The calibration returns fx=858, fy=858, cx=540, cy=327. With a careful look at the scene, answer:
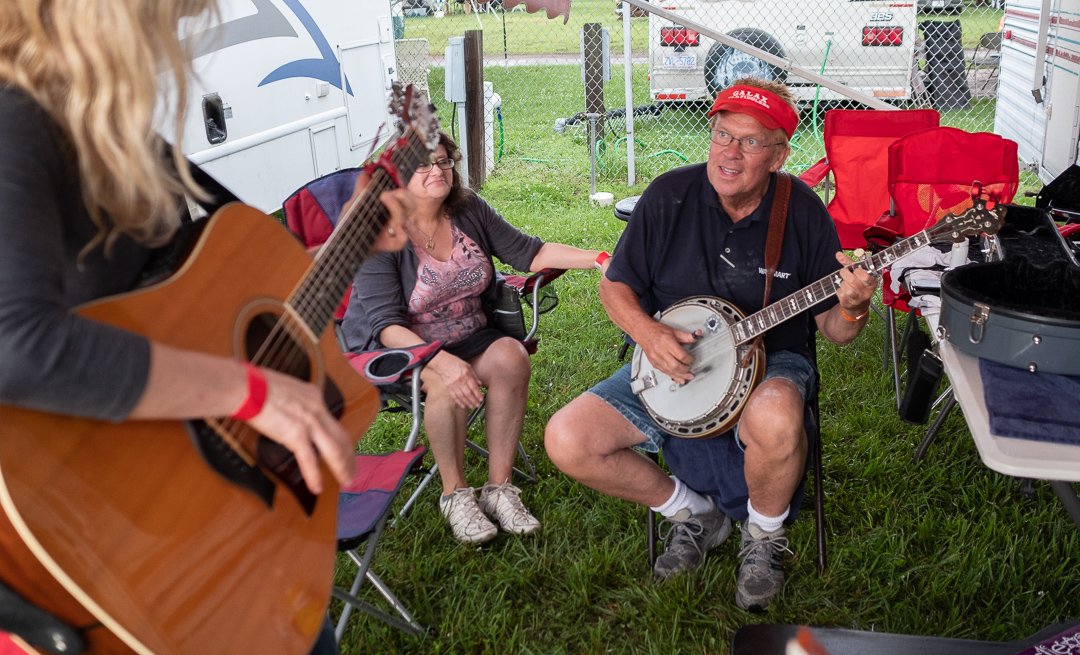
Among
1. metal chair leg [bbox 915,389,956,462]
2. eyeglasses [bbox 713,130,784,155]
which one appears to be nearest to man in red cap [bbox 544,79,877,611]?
eyeglasses [bbox 713,130,784,155]

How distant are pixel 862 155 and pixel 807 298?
2518mm

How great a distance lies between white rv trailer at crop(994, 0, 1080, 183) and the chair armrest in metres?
4.08

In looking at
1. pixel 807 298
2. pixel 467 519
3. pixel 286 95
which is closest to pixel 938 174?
pixel 807 298

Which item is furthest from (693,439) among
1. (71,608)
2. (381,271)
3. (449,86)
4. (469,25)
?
(469,25)

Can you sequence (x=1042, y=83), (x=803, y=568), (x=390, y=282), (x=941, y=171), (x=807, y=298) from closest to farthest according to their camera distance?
(x=807, y=298) → (x=803, y=568) → (x=390, y=282) → (x=941, y=171) → (x=1042, y=83)

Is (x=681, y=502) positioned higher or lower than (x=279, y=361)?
lower

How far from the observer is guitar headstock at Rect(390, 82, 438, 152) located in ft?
5.62

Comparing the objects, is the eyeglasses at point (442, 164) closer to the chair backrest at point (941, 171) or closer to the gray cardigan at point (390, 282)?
the gray cardigan at point (390, 282)

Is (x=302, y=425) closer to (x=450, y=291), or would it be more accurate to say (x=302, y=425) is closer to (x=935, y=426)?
(x=450, y=291)

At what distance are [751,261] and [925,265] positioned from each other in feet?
2.13

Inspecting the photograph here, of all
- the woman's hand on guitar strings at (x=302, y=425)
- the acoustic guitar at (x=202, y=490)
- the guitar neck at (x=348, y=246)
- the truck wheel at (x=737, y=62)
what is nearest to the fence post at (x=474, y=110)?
the truck wheel at (x=737, y=62)

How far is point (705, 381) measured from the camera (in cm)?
259

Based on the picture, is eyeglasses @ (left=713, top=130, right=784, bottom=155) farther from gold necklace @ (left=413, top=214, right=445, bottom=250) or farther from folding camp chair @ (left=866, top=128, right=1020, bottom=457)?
folding camp chair @ (left=866, top=128, right=1020, bottom=457)

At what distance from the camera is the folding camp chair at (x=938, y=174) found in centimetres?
409
